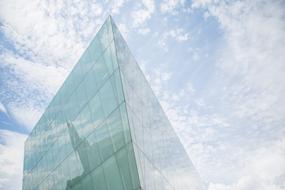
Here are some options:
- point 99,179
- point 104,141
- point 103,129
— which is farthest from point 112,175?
point 103,129

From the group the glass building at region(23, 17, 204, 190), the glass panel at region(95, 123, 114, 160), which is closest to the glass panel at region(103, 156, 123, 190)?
the glass building at region(23, 17, 204, 190)

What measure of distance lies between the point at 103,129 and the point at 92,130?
1.15m

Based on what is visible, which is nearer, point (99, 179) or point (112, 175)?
point (112, 175)

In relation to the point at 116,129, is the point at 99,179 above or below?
below

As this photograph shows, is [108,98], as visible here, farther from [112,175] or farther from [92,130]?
[112,175]

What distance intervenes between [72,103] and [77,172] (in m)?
4.53

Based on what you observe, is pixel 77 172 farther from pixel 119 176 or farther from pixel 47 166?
pixel 47 166

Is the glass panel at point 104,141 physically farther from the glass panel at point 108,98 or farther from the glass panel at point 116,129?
the glass panel at point 108,98

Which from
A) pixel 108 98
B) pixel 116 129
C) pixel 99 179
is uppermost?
pixel 108 98

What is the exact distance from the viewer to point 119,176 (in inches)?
323

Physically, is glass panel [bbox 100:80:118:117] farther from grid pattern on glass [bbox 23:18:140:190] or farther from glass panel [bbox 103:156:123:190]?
glass panel [bbox 103:156:123:190]

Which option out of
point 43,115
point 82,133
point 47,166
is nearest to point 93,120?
point 82,133

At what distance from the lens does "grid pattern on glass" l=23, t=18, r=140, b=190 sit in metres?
8.59

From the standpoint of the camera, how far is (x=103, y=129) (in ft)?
32.3
